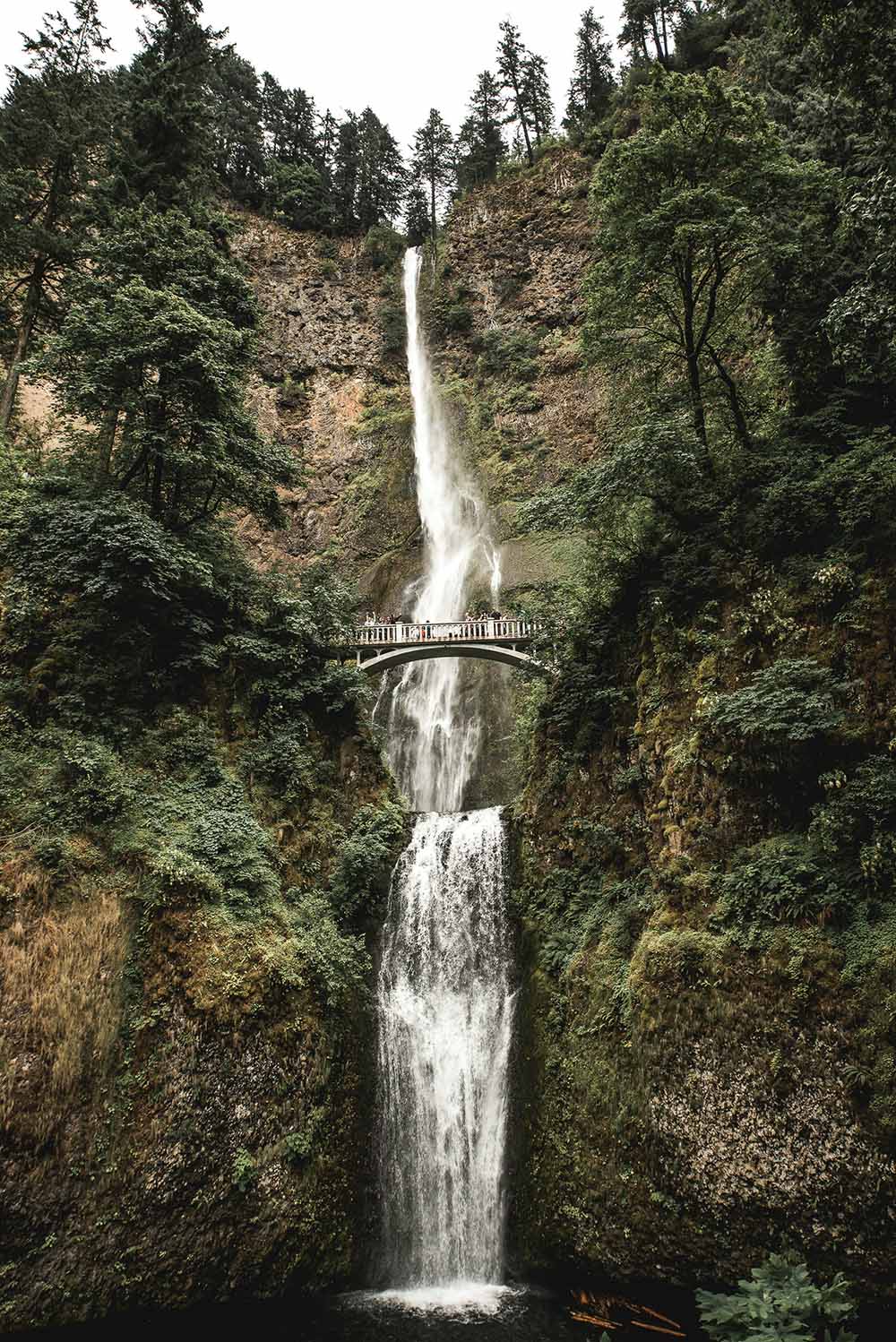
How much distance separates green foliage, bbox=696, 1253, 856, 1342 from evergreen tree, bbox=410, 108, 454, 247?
53070 millimetres

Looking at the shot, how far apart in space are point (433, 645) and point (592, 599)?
6.74 meters

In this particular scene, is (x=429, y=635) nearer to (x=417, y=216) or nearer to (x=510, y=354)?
(x=510, y=354)

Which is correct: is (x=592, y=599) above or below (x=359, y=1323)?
above

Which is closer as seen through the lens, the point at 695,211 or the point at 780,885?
the point at 780,885

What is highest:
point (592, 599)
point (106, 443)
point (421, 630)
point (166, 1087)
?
point (106, 443)

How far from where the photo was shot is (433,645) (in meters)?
21.2

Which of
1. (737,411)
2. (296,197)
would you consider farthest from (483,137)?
(737,411)

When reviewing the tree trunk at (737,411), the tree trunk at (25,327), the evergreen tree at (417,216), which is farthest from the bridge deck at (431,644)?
the evergreen tree at (417,216)

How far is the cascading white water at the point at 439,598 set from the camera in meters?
25.5

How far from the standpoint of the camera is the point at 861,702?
381 inches

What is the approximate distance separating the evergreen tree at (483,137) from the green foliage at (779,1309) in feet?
165

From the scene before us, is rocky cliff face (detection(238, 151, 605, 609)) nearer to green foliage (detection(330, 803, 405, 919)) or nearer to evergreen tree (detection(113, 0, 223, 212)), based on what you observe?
evergreen tree (detection(113, 0, 223, 212))

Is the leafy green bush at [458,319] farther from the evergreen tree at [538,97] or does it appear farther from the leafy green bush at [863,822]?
the leafy green bush at [863,822]

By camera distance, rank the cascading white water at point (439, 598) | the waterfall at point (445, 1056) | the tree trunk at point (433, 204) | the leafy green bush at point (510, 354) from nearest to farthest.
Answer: the waterfall at point (445, 1056) < the cascading white water at point (439, 598) < the leafy green bush at point (510, 354) < the tree trunk at point (433, 204)
